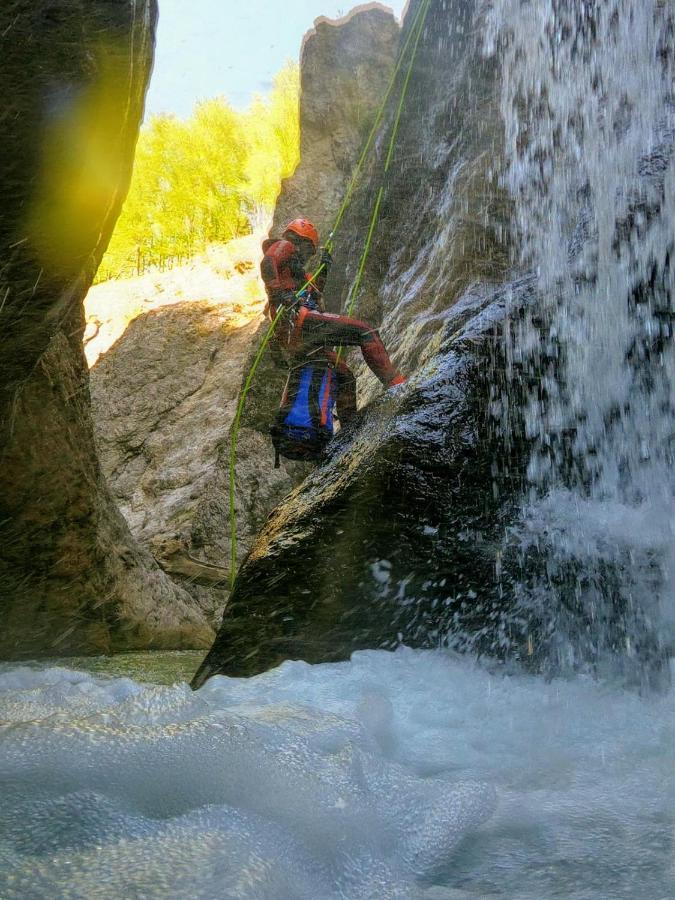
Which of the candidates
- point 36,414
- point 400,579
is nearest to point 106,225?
point 36,414

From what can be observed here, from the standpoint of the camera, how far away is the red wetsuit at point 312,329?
4.32 m

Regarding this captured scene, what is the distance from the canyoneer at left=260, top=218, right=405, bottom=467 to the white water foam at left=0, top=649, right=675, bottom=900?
2417 mm

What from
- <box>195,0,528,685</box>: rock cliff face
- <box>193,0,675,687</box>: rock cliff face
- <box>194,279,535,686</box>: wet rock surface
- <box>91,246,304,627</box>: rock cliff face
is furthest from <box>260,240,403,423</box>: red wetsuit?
<box>91,246,304,627</box>: rock cliff face

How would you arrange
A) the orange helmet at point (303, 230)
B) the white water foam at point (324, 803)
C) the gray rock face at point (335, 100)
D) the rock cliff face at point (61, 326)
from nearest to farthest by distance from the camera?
the white water foam at point (324, 803), the rock cliff face at point (61, 326), the orange helmet at point (303, 230), the gray rock face at point (335, 100)

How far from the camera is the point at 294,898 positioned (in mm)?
1045

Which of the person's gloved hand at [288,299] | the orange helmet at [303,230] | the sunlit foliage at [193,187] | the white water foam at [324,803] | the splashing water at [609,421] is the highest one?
the sunlit foliage at [193,187]

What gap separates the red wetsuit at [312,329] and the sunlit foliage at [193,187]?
Answer: 27.7 ft

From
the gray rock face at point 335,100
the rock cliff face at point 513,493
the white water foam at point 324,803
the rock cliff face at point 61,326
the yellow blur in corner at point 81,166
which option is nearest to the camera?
the white water foam at point 324,803

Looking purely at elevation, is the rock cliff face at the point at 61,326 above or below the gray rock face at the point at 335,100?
below

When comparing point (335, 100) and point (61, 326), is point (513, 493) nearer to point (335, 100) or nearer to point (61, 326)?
point (61, 326)

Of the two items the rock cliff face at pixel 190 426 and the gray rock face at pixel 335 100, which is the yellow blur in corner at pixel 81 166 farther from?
the gray rock face at pixel 335 100

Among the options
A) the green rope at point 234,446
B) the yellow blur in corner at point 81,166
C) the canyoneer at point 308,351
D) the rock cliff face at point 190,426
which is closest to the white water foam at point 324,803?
the yellow blur in corner at point 81,166

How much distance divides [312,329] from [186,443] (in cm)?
495

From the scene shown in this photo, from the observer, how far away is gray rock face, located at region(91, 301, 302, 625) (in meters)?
7.34
